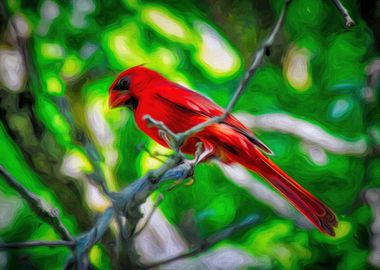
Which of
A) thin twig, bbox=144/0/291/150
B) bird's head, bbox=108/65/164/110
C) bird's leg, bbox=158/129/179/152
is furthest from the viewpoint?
bird's head, bbox=108/65/164/110

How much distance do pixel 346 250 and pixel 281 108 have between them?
1.79 feet

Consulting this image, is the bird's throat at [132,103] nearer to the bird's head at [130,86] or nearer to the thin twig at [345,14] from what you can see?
the bird's head at [130,86]

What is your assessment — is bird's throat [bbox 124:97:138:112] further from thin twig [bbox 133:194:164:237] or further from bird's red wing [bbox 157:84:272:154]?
thin twig [bbox 133:194:164:237]

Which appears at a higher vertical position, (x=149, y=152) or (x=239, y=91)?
(x=239, y=91)

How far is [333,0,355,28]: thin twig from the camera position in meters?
1.65

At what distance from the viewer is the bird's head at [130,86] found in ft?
5.30

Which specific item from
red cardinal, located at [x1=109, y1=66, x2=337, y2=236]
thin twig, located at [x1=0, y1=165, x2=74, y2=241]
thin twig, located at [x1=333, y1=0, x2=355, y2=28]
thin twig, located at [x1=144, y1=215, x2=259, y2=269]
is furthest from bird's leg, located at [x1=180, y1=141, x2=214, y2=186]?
thin twig, located at [x1=333, y1=0, x2=355, y2=28]

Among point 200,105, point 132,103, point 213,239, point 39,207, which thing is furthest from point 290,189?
point 39,207

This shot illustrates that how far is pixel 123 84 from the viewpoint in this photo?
1625mm

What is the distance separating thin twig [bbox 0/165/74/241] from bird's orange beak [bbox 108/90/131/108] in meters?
0.41

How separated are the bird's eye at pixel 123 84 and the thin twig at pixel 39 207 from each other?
18.1 inches

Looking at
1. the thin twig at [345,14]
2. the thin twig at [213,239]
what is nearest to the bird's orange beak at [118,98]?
the thin twig at [213,239]

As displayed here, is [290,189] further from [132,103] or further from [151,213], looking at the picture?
[132,103]

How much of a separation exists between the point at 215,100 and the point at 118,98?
1.11 ft
